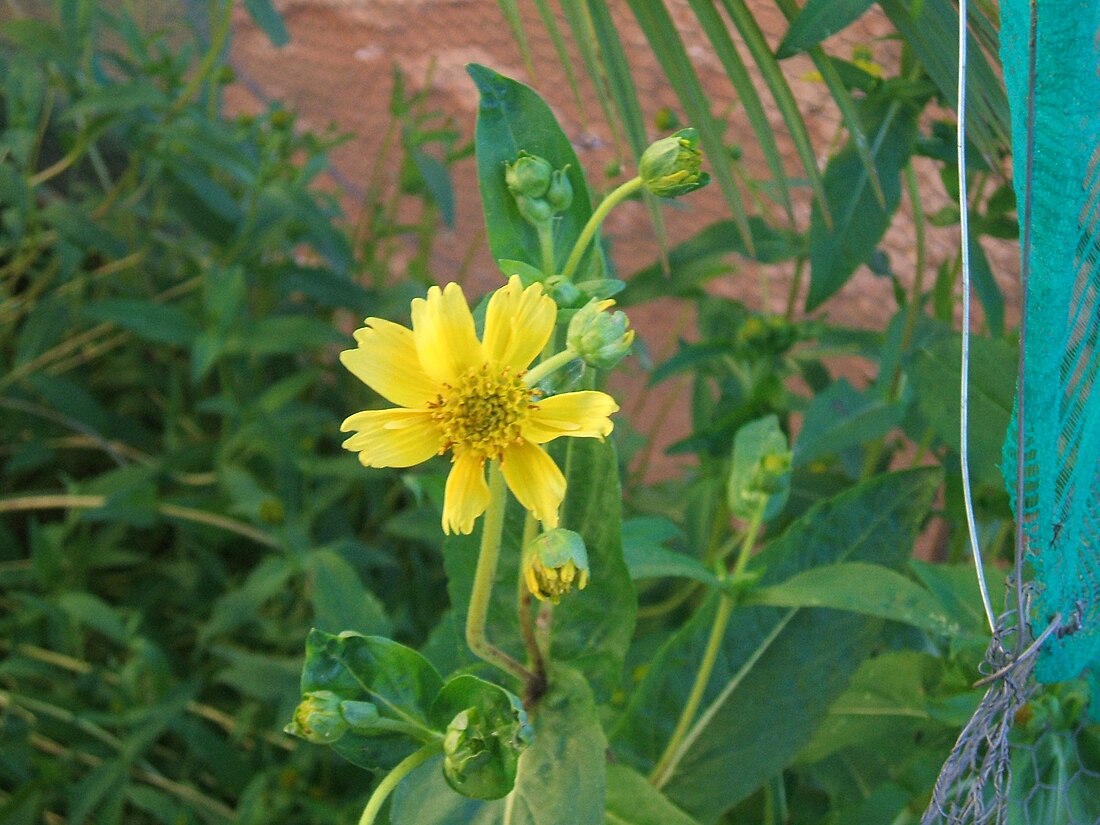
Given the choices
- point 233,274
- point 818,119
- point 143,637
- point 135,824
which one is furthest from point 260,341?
point 818,119

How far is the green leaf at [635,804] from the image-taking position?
446 millimetres

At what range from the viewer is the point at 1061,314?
0.34 meters

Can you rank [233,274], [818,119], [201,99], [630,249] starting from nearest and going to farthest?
[233,274] < [818,119] < [201,99] < [630,249]

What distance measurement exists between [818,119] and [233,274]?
55 centimetres

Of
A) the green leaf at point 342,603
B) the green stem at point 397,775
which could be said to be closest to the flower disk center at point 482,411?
the green stem at point 397,775

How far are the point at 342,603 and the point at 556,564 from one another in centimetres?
37

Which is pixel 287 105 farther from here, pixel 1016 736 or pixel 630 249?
pixel 1016 736

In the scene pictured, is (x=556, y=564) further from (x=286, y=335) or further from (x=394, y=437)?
(x=286, y=335)

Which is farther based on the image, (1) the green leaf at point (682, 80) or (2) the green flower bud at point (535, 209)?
(1) the green leaf at point (682, 80)

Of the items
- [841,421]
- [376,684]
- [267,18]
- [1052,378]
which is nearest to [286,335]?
[267,18]

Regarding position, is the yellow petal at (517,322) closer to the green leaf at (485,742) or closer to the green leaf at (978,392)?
the green leaf at (485,742)

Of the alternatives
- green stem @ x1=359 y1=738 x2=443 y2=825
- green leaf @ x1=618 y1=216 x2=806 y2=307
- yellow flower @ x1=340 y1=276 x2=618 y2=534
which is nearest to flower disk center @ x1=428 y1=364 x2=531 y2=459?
yellow flower @ x1=340 y1=276 x2=618 y2=534

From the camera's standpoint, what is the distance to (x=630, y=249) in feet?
4.49

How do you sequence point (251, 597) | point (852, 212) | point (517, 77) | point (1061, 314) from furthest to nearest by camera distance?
point (517, 77) → point (251, 597) → point (852, 212) → point (1061, 314)
